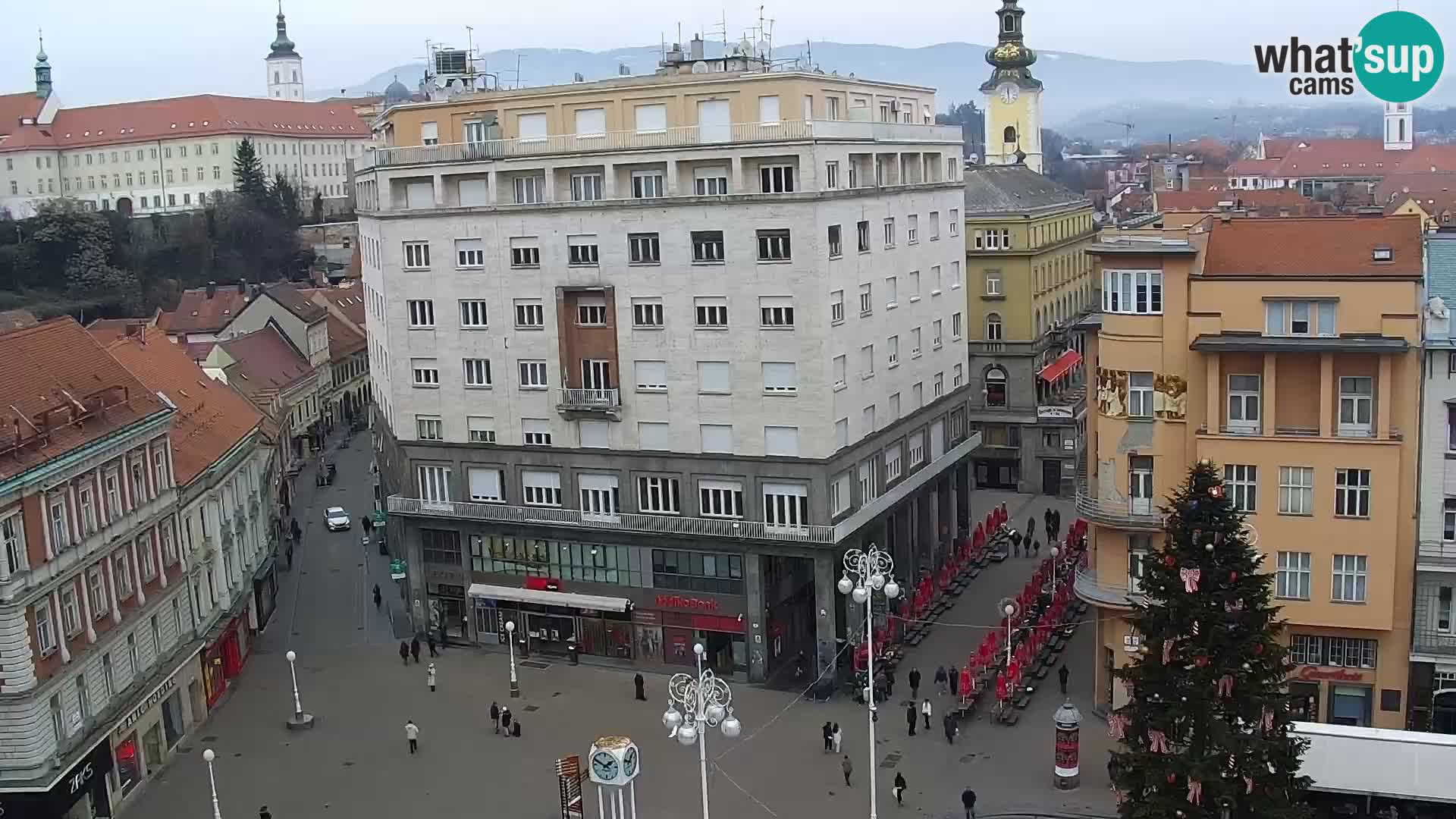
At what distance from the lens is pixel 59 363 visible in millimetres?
45531

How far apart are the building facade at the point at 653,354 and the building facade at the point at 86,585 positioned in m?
10.7

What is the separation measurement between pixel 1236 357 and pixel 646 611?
73.8 feet

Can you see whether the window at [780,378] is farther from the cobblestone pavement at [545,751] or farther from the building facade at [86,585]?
the building facade at [86,585]

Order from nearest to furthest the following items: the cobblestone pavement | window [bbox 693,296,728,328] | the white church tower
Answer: the cobblestone pavement
window [bbox 693,296,728,328]
the white church tower

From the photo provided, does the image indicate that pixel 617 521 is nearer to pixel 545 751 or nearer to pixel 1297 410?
pixel 545 751

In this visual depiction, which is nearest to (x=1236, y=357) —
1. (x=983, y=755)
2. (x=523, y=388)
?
(x=983, y=755)

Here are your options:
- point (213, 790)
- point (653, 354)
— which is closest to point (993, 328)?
point (653, 354)

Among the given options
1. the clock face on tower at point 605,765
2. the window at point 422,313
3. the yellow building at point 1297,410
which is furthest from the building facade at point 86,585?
the yellow building at point 1297,410

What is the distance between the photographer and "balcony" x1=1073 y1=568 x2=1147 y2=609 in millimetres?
44062

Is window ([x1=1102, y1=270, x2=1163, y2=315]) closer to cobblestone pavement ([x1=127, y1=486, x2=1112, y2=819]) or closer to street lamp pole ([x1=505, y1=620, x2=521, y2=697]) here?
cobblestone pavement ([x1=127, y1=486, x2=1112, y2=819])

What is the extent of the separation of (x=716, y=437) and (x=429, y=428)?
11899 mm

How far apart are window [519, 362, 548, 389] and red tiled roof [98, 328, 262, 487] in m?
11.7

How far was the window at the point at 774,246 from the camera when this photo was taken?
50.3 m

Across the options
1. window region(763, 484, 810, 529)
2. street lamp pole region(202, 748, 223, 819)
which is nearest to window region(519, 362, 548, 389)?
window region(763, 484, 810, 529)
